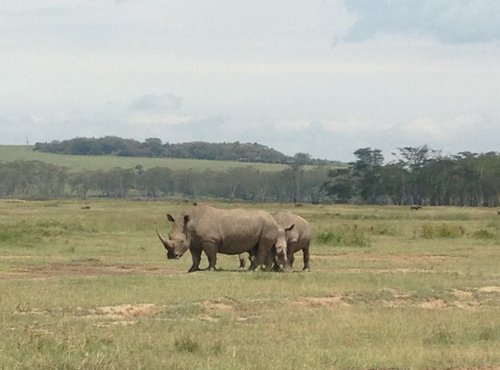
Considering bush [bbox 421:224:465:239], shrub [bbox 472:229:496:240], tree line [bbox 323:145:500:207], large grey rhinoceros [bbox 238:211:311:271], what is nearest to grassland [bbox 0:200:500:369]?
large grey rhinoceros [bbox 238:211:311:271]

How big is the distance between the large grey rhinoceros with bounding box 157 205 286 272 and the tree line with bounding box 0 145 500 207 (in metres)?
92.5

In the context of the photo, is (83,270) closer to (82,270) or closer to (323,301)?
(82,270)

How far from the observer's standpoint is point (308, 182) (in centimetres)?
15712

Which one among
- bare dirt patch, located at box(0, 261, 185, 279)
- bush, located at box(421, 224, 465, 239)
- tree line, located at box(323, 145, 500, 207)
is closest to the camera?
bare dirt patch, located at box(0, 261, 185, 279)

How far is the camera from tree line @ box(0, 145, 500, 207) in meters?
122

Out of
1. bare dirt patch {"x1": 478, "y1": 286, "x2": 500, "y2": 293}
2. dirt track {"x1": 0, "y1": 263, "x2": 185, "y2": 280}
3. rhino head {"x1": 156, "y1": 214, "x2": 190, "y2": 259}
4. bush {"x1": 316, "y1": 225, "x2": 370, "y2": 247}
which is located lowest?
dirt track {"x1": 0, "y1": 263, "x2": 185, "y2": 280}

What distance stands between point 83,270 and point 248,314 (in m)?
9.81

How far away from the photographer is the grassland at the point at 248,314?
1248cm

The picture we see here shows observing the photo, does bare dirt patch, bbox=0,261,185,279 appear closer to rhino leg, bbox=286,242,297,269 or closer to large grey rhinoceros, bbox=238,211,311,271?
large grey rhinoceros, bbox=238,211,311,271

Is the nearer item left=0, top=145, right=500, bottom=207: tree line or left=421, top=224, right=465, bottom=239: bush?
left=421, top=224, right=465, bottom=239: bush

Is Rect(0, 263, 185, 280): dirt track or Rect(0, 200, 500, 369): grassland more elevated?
Rect(0, 200, 500, 369): grassland

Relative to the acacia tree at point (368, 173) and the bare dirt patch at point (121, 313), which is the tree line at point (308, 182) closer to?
the acacia tree at point (368, 173)

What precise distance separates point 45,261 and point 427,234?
73.3ft

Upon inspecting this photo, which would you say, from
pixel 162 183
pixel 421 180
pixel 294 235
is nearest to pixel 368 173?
pixel 421 180
